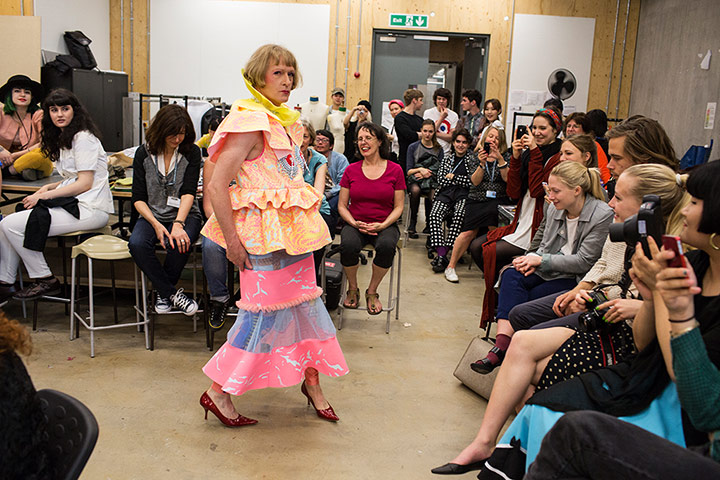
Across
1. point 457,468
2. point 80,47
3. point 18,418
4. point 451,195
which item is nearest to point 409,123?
point 451,195

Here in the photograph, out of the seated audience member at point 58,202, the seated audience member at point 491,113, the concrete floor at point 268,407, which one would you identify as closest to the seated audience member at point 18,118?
the seated audience member at point 58,202

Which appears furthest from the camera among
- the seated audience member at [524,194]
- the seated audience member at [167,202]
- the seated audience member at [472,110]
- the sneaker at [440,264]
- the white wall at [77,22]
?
the white wall at [77,22]

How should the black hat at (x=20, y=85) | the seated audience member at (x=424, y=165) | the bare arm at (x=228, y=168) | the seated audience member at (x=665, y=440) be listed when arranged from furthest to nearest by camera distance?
1. the seated audience member at (x=424, y=165)
2. the black hat at (x=20, y=85)
3. the bare arm at (x=228, y=168)
4. the seated audience member at (x=665, y=440)

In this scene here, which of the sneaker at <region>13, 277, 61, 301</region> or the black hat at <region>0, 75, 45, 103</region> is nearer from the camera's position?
the sneaker at <region>13, 277, 61, 301</region>

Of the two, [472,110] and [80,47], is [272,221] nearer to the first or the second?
[472,110]


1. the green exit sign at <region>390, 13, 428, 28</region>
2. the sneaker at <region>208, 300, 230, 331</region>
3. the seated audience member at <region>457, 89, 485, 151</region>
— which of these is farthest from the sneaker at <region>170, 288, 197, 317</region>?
the green exit sign at <region>390, 13, 428, 28</region>

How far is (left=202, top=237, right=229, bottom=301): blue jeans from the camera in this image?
10.9 ft

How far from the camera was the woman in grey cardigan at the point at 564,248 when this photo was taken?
2850mm

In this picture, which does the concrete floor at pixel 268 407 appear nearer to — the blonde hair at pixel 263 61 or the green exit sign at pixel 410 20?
the blonde hair at pixel 263 61

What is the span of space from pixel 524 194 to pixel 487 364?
1.21 meters

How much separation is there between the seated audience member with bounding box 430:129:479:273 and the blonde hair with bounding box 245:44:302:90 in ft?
10.7

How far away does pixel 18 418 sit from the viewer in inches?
44.4

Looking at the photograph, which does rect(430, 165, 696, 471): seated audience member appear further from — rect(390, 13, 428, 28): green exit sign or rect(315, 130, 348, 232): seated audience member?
rect(390, 13, 428, 28): green exit sign

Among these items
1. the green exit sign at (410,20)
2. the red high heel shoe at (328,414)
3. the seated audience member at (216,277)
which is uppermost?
the green exit sign at (410,20)
